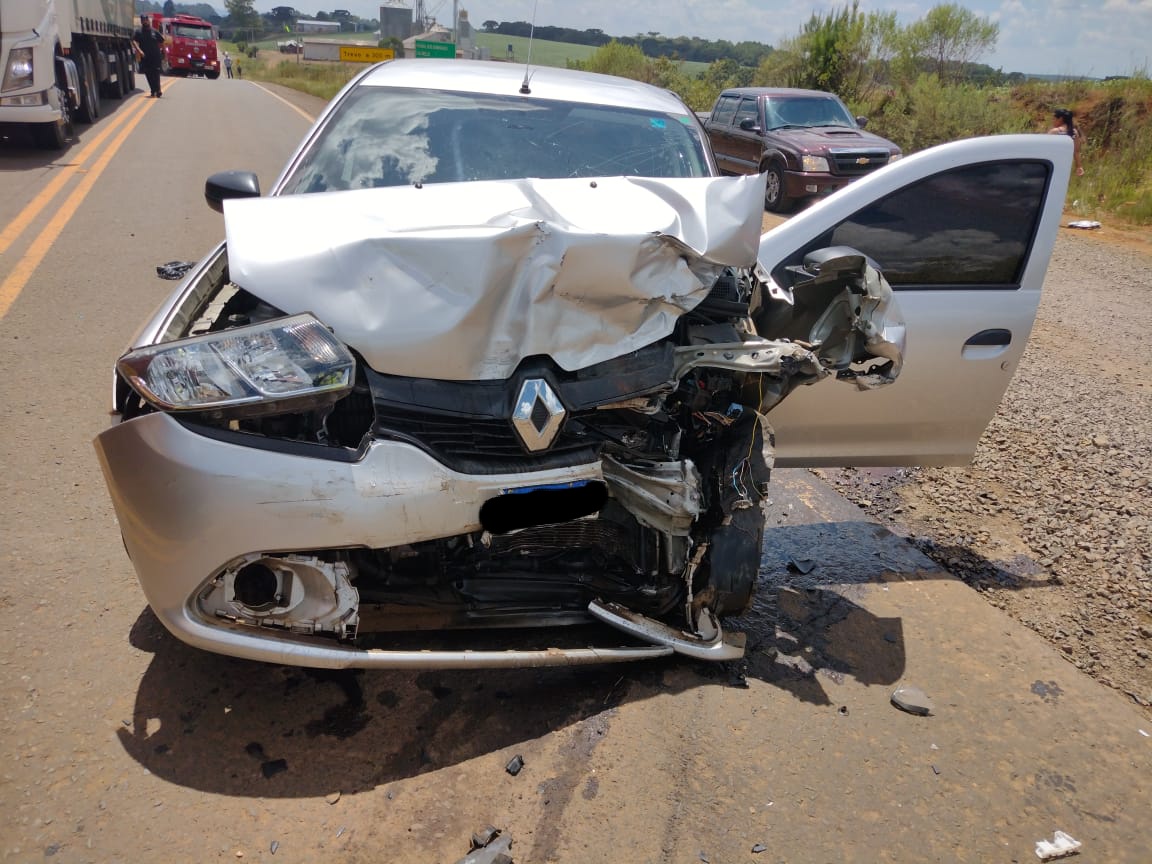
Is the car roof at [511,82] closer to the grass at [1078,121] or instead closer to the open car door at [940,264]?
the open car door at [940,264]

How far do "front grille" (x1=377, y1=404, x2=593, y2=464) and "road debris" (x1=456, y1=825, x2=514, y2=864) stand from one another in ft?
3.25

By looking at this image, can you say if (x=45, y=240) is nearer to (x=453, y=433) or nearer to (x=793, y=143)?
(x=453, y=433)

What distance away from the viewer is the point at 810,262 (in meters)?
3.15

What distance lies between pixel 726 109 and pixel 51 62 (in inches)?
419

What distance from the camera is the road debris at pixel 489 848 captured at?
7.12 feet

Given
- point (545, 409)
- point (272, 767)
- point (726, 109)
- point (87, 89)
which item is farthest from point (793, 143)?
point (272, 767)

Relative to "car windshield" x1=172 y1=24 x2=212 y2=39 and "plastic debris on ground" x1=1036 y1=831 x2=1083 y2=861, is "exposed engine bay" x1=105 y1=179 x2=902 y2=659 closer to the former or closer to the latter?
"plastic debris on ground" x1=1036 y1=831 x2=1083 y2=861

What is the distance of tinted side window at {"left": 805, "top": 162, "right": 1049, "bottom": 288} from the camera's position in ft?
12.2

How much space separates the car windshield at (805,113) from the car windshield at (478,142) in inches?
436

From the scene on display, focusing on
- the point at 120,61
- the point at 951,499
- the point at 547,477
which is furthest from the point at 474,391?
the point at 120,61

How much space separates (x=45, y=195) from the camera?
370 inches

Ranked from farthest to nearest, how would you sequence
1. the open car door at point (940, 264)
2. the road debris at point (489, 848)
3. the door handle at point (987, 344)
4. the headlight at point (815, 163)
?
1. the headlight at point (815, 163)
2. the door handle at point (987, 344)
3. the open car door at point (940, 264)
4. the road debris at point (489, 848)

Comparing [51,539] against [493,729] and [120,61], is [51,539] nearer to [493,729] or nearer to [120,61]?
[493,729]

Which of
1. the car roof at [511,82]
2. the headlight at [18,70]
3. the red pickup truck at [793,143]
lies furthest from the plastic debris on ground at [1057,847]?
the headlight at [18,70]
